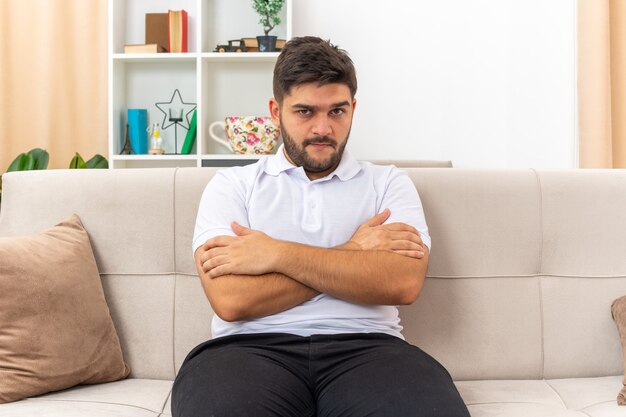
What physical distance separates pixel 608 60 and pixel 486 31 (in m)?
0.64

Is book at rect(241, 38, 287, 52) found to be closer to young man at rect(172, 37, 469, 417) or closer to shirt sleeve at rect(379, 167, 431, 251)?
young man at rect(172, 37, 469, 417)

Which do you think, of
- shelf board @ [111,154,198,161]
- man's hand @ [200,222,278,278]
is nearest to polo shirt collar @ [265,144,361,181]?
man's hand @ [200,222,278,278]

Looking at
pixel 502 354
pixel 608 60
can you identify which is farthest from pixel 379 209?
pixel 608 60

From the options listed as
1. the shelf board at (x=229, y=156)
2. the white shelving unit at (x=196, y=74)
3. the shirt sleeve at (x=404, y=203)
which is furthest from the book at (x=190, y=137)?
the shirt sleeve at (x=404, y=203)

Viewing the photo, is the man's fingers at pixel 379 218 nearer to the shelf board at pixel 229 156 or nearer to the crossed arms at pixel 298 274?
the crossed arms at pixel 298 274

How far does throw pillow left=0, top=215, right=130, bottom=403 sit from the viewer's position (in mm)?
1617

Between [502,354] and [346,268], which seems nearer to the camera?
[346,268]

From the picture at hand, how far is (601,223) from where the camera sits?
1921mm

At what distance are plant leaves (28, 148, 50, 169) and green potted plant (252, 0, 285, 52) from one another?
1.13 metres

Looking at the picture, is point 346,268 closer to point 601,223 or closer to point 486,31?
point 601,223

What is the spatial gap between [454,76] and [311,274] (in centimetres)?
256

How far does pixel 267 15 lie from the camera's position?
145 inches

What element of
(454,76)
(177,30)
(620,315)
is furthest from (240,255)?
(454,76)

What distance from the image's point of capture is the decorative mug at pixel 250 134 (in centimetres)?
359
